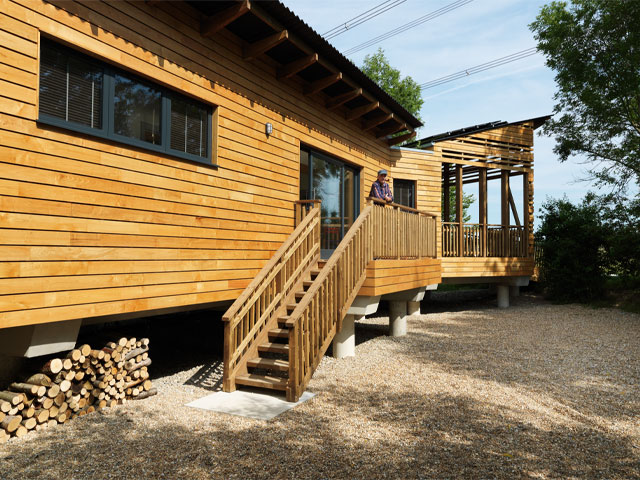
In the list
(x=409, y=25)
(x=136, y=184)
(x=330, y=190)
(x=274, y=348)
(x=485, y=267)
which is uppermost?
(x=409, y=25)

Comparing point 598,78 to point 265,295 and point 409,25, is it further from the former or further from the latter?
point 265,295

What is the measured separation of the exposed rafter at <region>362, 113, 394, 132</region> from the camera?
9992mm

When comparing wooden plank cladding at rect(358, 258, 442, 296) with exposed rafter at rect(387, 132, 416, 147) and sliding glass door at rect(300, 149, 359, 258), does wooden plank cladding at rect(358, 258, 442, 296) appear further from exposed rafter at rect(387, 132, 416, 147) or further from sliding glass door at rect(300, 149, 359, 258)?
exposed rafter at rect(387, 132, 416, 147)

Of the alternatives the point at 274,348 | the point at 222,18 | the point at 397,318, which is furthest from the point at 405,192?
the point at 274,348

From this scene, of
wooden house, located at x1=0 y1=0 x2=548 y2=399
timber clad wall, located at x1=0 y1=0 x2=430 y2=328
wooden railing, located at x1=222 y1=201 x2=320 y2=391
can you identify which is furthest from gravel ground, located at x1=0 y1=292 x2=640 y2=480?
timber clad wall, located at x1=0 y1=0 x2=430 y2=328

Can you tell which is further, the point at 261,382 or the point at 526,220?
the point at 526,220

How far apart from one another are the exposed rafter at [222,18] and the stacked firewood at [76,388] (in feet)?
13.9

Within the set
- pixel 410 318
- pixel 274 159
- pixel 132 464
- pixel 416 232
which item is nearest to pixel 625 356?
pixel 416 232

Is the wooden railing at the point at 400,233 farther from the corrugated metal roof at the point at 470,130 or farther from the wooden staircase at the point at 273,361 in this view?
the corrugated metal roof at the point at 470,130

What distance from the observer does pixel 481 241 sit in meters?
13.4

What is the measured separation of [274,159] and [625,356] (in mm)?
7172

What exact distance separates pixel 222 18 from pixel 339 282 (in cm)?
397

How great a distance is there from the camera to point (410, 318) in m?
12.3

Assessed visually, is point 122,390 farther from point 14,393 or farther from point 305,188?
point 305,188
